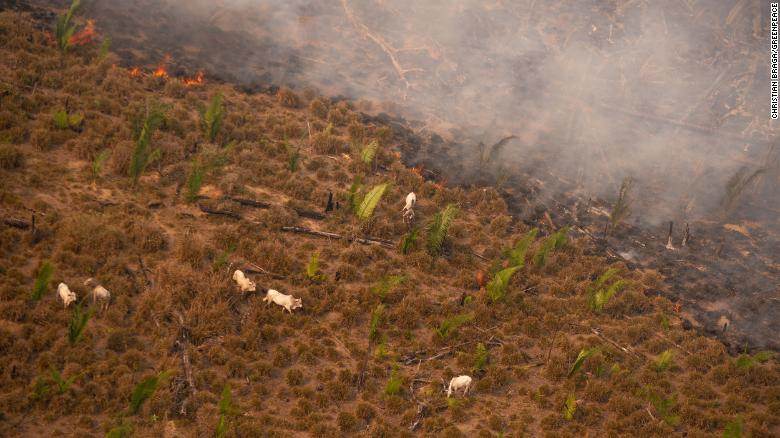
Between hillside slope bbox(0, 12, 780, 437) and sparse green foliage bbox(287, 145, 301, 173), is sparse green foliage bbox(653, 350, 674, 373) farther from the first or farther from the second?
sparse green foliage bbox(287, 145, 301, 173)

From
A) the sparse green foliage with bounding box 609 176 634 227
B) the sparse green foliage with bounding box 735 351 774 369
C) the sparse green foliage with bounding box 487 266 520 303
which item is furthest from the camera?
the sparse green foliage with bounding box 609 176 634 227

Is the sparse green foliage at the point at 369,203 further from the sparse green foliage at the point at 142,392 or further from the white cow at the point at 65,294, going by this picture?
the sparse green foliage at the point at 142,392

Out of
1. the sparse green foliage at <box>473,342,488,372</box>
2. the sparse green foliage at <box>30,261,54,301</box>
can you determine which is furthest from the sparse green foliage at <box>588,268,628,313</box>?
the sparse green foliage at <box>30,261,54,301</box>

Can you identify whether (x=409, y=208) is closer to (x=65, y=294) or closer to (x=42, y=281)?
(x=65, y=294)

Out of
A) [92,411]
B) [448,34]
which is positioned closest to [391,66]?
[448,34]

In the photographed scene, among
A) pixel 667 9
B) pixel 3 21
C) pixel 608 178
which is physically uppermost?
pixel 667 9

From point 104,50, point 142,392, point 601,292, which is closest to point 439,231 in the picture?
point 601,292

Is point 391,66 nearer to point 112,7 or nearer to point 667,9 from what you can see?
point 112,7
